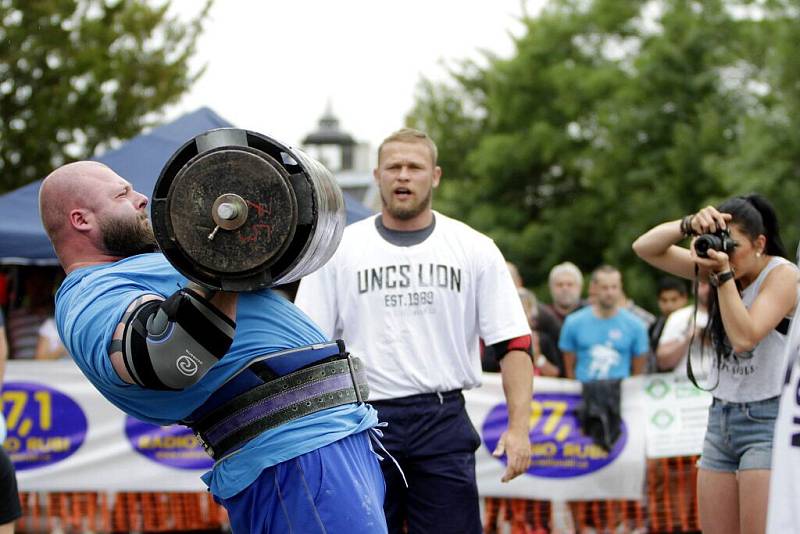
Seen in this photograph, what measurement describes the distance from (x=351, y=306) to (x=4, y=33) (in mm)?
12864

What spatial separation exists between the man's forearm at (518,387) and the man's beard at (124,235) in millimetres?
2099

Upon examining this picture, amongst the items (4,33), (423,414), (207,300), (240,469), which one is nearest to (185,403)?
(240,469)

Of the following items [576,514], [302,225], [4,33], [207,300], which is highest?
[4,33]

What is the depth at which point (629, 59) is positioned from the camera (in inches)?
1469

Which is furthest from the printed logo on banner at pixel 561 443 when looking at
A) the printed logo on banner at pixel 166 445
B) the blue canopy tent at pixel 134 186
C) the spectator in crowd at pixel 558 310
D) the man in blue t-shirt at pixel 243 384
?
the man in blue t-shirt at pixel 243 384

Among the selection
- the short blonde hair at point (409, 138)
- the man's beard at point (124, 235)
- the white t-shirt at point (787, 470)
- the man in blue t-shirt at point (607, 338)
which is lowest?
the white t-shirt at point (787, 470)

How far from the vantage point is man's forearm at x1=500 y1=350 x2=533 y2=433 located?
4980mm

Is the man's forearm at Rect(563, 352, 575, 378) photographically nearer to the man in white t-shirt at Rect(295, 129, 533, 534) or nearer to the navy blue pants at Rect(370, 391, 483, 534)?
the man in white t-shirt at Rect(295, 129, 533, 534)

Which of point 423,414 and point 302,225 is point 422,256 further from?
point 302,225

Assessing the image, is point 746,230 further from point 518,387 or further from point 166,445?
point 166,445

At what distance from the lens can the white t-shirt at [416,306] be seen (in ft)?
16.5

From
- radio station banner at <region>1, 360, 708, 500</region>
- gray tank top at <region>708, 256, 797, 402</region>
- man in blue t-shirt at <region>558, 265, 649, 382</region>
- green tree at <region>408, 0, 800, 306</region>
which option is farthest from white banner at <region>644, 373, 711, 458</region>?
green tree at <region>408, 0, 800, 306</region>

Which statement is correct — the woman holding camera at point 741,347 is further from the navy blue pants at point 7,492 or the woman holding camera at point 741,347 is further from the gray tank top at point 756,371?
the navy blue pants at point 7,492

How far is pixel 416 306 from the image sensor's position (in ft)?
16.6
